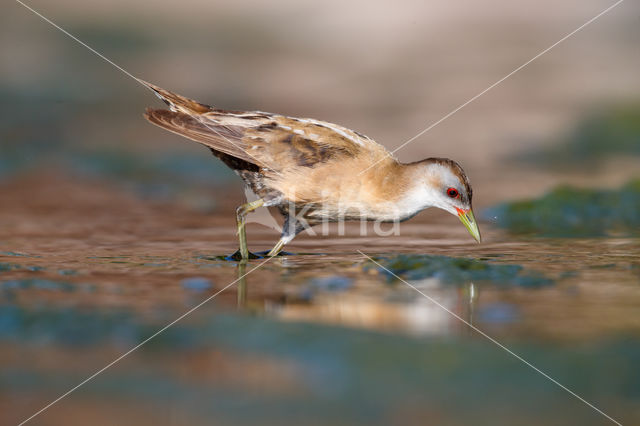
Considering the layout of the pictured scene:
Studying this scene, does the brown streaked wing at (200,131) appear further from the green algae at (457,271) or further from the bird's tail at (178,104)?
the green algae at (457,271)

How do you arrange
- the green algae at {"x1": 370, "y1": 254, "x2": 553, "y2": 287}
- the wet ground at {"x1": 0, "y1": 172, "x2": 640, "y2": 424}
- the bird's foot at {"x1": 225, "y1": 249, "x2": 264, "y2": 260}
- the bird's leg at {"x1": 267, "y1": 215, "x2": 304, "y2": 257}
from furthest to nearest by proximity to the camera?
the bird's leg at {"x1": 267, "y1": 215, "x2": 304, "y2": 257}, the bird's foot at {"x1": 225, "y1": 249, "x2": 264, "y2": 260}, the green algae at {"x1": 370, "y1": 254, "x2": 553, "y2": 287}, the wet ground at {"x1": 0, "y1": 172, "x2": 640, "y2": 424}

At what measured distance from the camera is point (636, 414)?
3.51 m

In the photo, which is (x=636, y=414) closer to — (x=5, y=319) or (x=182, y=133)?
(x=5, y=319)

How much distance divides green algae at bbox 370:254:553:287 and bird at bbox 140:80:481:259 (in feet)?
2.02

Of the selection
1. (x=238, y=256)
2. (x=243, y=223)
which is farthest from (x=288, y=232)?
(x=238, y=256)

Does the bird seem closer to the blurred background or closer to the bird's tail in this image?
the bird's tail

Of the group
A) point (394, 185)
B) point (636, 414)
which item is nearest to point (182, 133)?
point (394, 185)

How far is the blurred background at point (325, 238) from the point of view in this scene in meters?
3.82

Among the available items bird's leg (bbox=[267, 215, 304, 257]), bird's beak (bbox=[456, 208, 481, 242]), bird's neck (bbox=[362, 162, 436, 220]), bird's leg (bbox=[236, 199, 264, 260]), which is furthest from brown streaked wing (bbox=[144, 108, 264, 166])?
bird's beak (bbox=[456, 208, 481, 242])

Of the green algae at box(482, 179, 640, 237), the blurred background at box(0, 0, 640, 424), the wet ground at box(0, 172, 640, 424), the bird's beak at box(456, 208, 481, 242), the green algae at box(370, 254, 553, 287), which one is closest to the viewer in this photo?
the wet ground at box(0, 172, 640, 424)

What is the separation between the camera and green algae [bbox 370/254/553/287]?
5.61 metres

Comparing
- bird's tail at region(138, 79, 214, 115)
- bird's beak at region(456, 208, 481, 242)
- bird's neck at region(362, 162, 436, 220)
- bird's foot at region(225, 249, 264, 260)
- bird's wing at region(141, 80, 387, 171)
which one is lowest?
bird's foot at region(225, 249, 264, 260)

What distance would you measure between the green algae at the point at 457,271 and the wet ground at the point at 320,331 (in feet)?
0.05

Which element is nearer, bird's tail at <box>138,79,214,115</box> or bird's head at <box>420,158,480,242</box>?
bird's head at <box>420,158,480,242</box>
